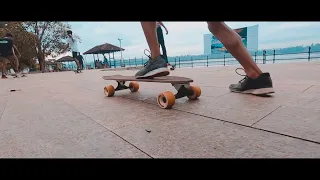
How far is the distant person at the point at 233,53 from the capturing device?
1572 mm

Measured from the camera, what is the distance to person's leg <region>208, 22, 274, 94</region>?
1.58m

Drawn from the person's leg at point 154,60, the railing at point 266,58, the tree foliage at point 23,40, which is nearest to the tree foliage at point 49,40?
the tree foliage at point 23,40

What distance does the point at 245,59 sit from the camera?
5.46 ft

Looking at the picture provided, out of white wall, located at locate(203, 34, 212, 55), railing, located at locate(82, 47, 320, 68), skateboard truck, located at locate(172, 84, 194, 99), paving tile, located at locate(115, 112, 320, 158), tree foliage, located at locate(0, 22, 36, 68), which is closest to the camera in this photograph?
paving tile, located at locate(115, 112, 320, 158)

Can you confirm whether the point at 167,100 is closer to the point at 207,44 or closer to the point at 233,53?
the point at 233,53

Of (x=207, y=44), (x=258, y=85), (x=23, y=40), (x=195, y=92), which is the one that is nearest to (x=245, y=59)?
(x=258, y=85)

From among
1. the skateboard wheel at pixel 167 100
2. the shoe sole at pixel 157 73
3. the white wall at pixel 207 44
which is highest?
the white wall at pixel 207 44

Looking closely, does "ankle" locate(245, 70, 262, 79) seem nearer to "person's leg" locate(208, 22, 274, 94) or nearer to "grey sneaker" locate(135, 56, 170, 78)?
"person's leg" locate(208, 22, 274, 94)

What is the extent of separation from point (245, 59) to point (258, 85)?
0.25 metres

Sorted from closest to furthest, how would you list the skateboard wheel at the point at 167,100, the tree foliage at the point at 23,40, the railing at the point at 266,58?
the skateboard wheel at the point at 167,100
the railing at the point at 266,58
the tree foliage at the point at 23,40

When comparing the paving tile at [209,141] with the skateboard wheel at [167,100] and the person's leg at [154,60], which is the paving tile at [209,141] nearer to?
the skateboard wheel at [167,100]

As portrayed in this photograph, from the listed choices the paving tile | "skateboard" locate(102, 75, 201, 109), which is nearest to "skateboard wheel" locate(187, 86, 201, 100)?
"skateboard" locate(102, 75, 201, 109)
